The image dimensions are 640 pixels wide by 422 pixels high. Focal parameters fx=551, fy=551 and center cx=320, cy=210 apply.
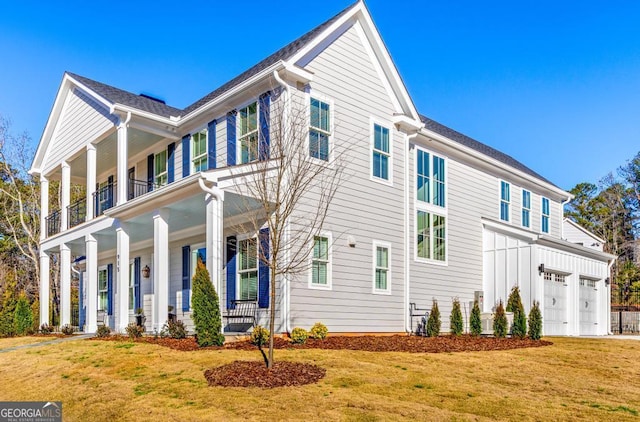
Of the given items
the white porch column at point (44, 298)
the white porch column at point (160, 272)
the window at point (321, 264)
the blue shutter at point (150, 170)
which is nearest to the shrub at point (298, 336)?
the window at point (321, 264)

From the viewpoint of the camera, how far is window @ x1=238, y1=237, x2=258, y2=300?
1363 centimetres

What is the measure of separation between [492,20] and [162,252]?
12.6 meters

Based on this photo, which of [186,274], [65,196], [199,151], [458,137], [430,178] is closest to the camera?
[199,151]

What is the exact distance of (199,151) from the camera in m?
16.1

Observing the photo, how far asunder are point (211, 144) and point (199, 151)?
2.86 ft

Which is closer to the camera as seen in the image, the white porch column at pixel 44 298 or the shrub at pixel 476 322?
the shrub at pixel 476 322

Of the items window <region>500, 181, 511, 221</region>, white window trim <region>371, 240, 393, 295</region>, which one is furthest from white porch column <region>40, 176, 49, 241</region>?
window <region>500, 181, 511, 221</region>

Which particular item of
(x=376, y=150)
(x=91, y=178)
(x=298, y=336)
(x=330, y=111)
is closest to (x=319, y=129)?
(x=330, y=111)

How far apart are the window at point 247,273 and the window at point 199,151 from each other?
2.98m

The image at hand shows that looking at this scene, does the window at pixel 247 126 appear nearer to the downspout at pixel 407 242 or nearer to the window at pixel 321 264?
the window at pixel 321 264

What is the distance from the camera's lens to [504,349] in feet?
42.4

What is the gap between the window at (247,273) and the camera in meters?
13.6

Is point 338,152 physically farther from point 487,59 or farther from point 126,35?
Result: point 126,35

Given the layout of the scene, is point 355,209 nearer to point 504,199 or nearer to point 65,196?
point 504,199
